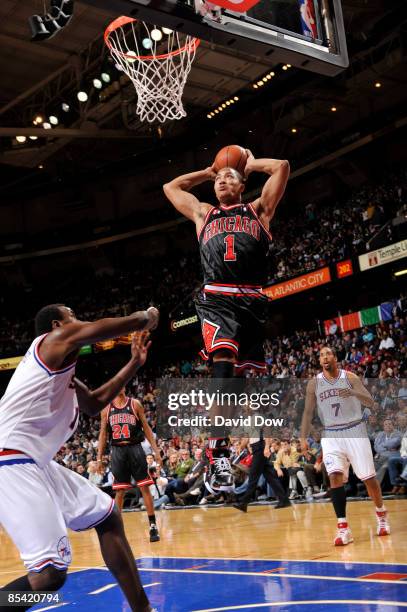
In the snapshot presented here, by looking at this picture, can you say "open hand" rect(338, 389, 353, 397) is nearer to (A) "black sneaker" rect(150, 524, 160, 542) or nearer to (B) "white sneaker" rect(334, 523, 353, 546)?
(B) "white sneaker" rect(334, 523, 353, 546)

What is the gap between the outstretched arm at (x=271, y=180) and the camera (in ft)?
Answer: 16.6

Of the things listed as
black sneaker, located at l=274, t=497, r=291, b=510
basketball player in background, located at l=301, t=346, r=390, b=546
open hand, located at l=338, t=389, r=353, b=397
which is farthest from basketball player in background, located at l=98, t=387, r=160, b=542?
open hand, located at l=338, t=389, r=353, b=397

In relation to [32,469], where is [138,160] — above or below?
above

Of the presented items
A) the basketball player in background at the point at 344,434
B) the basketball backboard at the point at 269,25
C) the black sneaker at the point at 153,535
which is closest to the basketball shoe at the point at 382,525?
the basketball player in background at the point at 344,434

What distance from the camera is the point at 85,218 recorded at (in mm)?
33719

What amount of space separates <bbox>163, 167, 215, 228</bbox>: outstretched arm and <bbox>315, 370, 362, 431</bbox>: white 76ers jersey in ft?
11.3

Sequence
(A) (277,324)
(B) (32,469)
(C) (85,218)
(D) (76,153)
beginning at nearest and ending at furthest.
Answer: (B) (32,469)
(A) (277,324)
(D) (76,153)
(C) (85,218)

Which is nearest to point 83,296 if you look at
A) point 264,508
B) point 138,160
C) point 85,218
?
point 85,218

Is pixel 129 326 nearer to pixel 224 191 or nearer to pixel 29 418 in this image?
pixel 29 418

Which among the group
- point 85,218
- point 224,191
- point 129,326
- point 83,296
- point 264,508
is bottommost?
point 264,508

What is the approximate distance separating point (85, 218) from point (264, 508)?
23.7 metres

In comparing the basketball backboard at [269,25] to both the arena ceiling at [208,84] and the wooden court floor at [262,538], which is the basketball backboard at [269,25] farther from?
the arena ceiling at [208,84]

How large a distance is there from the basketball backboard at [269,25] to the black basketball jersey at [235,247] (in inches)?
51.3

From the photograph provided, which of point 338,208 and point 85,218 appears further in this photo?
point 85,218
